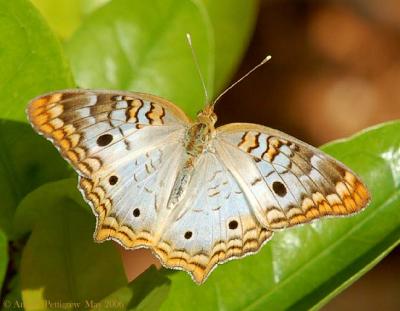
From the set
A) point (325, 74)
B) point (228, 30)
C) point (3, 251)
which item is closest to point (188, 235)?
point (3, 251)

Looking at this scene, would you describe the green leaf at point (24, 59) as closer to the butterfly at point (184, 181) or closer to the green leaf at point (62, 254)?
the butterfly at point (184, 181)

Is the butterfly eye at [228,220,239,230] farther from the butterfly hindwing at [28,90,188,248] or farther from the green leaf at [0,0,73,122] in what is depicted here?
the green leaf at [0,0,73,122]

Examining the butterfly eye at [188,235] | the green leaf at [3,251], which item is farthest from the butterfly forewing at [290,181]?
the green leaf at [3,251]

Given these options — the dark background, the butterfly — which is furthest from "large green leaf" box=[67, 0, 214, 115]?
the dark background

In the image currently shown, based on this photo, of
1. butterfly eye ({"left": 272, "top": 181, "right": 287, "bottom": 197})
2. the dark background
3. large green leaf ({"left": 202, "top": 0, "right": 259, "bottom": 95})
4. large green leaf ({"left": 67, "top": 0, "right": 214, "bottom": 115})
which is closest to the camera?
butterfly eye ({"left": 272, "top": 181, "right": 287, "bottom": 197})

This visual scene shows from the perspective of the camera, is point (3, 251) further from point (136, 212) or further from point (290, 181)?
point (290, 181)

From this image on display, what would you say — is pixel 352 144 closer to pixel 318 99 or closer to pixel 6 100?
pixel 6 100

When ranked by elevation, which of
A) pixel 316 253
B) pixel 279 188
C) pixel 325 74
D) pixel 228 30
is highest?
pixel 228 30
